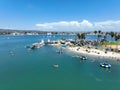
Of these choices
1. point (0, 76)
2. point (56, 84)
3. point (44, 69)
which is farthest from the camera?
point (44, 69)

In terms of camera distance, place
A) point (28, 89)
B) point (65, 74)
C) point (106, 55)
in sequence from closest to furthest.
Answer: point (28, 89) → point (65, 74) → point (106, 55)

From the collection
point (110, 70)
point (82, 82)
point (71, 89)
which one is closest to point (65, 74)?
point (82, 82)

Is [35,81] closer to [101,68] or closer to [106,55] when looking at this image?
[101,68]

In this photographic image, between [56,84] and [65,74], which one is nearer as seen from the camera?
[56,84]

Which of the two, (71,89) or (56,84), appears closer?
(71,89)

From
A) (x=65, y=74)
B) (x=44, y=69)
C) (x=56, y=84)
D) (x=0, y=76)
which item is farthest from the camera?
(x=44, y=69)

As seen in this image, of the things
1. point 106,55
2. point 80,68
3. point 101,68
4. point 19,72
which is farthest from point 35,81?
point 106,55

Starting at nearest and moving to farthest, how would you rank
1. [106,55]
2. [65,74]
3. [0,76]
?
[0,76], [65,74], [106,55]

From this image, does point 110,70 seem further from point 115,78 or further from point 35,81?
point 35,81
